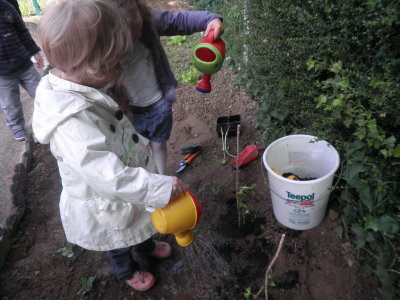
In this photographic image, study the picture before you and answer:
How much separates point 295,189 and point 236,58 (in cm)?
207

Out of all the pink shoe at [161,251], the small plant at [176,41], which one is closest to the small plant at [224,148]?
the pink shoe at [161,251]

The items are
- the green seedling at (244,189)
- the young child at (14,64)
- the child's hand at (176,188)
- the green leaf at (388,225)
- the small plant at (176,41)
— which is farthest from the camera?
the small plant at (176,41)

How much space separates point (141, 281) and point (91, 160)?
104 centimetres

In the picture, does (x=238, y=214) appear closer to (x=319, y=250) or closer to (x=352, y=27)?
(x=319, y=250)

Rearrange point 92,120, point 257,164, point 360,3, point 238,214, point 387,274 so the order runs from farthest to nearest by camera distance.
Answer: point 257,164, point 238,214, point 387,274, point 360,3, point 92,120

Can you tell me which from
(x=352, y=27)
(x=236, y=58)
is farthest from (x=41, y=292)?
(x=236, y=58)

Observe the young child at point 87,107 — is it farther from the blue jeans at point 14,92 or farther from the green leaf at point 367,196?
the blue jeans at point 14,92

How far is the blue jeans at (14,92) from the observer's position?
3.17 m

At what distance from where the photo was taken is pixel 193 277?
77.5 inches

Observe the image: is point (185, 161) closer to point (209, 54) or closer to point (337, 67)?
point (209, 54)

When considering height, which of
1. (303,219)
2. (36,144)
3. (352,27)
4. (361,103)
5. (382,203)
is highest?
(352,27)

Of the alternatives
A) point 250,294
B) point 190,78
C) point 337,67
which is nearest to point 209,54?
point 337,67

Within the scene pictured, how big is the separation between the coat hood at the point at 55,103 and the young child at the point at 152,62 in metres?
0.57

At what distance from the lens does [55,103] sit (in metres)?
1.18
